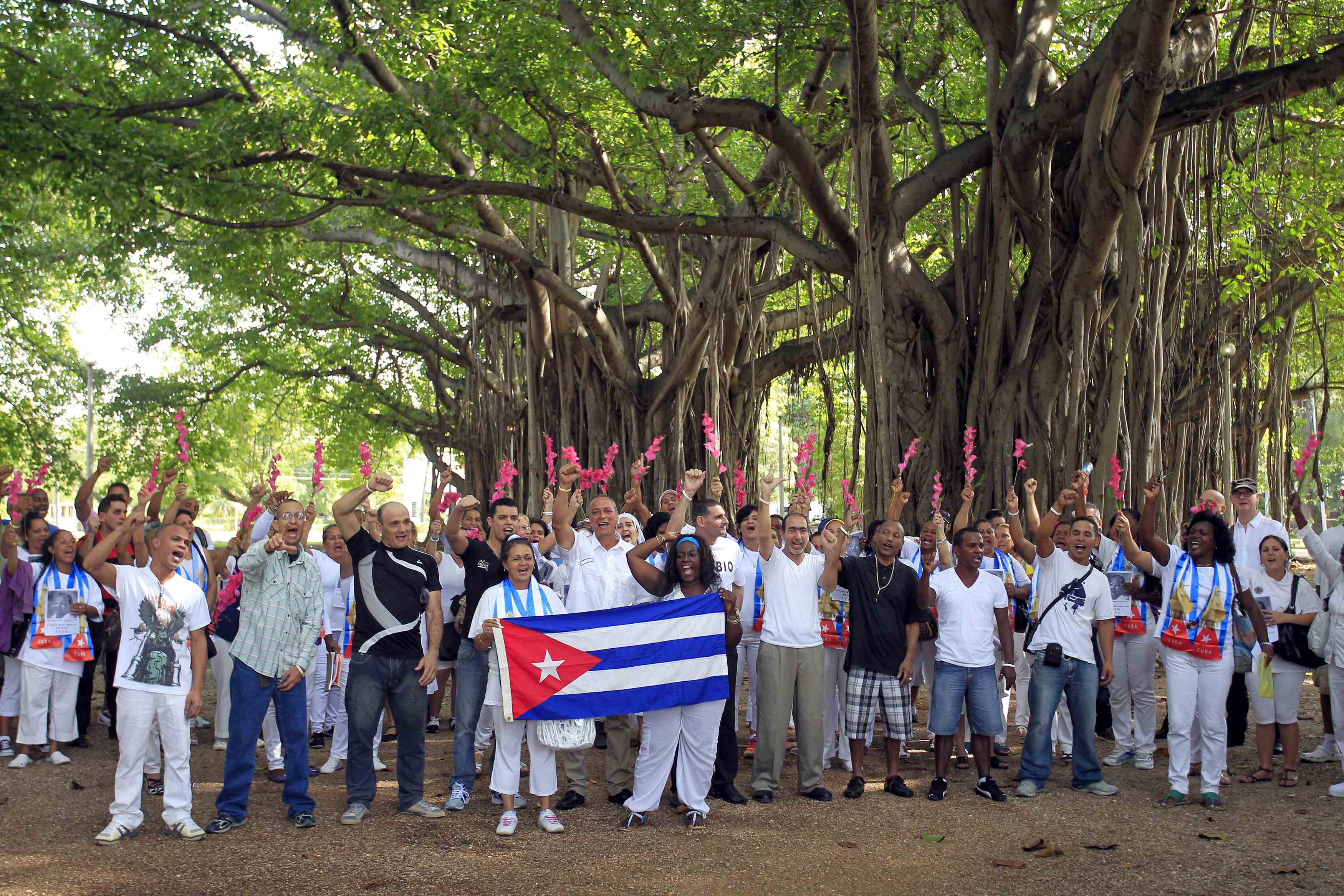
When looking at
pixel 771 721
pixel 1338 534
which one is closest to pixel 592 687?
pixel 771 721

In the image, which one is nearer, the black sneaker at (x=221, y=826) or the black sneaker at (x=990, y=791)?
the black sneaker at (x=221, y=826)

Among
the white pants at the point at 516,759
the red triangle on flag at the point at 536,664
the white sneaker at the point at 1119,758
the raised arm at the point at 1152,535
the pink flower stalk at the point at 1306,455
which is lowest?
the white sneaker at the point at 1119,758

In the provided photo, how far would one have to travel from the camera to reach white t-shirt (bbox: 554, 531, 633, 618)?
5984 mm

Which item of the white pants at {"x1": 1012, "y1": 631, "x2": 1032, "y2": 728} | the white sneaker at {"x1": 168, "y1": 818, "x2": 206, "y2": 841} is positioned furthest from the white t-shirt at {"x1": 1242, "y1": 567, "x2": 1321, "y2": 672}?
the white sneaker at {"x1": 168, "y1": 818, "x2": 206, "y2": 841}

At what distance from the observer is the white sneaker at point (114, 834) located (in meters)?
4.86

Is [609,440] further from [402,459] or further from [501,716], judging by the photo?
[402,459]

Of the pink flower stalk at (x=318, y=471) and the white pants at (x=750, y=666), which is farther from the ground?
the pink flower stalk at (x=318, y=471)

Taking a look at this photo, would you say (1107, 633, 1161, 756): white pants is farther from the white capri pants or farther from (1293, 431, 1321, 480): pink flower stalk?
(1293, 431, 1321, 480): pink flower stalk

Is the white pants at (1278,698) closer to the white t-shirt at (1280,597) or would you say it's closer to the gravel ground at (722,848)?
the white t-shirt at (1280,597)

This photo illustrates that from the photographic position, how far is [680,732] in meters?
5.52

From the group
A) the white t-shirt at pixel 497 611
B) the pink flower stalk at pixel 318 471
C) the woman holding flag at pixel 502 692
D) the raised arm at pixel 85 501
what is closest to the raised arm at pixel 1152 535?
the woman holding flag at pixel 502 692

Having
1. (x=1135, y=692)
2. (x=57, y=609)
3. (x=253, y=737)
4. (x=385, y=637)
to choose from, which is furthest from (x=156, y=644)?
(x=1135, y=692)

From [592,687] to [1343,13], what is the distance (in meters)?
9.22

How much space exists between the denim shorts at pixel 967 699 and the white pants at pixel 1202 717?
806mm
